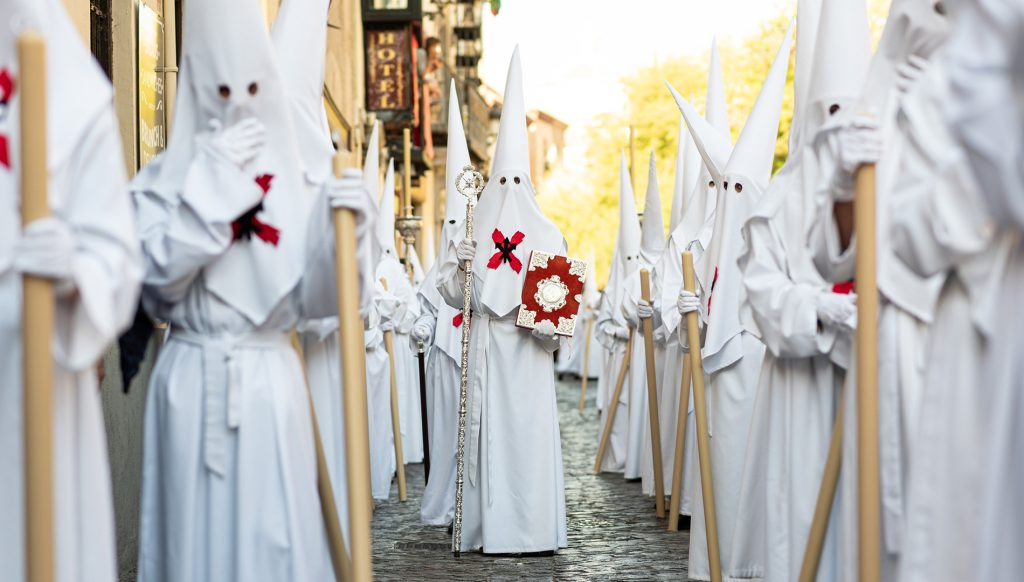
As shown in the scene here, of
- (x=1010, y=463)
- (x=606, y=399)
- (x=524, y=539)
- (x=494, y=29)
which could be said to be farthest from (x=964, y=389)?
(x=494, y=29)

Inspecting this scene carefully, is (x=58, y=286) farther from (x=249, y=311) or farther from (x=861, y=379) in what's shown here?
(x=861, y=379)

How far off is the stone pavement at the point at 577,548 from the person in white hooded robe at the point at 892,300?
11.1 ft

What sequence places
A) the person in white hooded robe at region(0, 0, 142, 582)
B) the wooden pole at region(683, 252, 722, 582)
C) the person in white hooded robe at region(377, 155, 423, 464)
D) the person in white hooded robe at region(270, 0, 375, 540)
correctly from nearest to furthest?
the person in white hooded robe at region(0, 0, 142, 582) → the person in white hooded robe at region(270, 0, 375, 540) → the wooden pole at region(683, 252, 722, 582) → the person in white hooded robe at region(377, 155, 423, 464)

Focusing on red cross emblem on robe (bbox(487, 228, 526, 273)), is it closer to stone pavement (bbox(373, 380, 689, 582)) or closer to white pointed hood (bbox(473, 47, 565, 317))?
white pointed hood (bbox(473, 47, 565, 317))

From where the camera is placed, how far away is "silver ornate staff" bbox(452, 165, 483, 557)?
966 cm

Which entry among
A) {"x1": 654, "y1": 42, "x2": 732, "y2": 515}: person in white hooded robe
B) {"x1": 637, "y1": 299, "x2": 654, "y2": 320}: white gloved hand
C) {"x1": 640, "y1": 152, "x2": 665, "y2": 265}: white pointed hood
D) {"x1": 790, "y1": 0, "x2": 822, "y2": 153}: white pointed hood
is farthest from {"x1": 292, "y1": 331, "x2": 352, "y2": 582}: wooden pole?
{"x1": 640, "y1": 152, "x2": 665, "y2": 265}: white pointed hood

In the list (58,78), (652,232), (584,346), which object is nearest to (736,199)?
(58,78)

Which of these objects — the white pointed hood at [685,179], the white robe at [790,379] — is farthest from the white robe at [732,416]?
the white pointed hood at [685,179]

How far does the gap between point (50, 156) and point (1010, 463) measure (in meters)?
2.82

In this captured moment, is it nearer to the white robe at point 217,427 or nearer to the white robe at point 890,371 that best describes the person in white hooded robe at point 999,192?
the white robe at point 890,371

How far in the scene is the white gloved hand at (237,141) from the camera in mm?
5375

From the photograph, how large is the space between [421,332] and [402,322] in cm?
329

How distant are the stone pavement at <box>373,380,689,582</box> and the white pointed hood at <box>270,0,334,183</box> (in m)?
3.68

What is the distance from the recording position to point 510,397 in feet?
32.5
